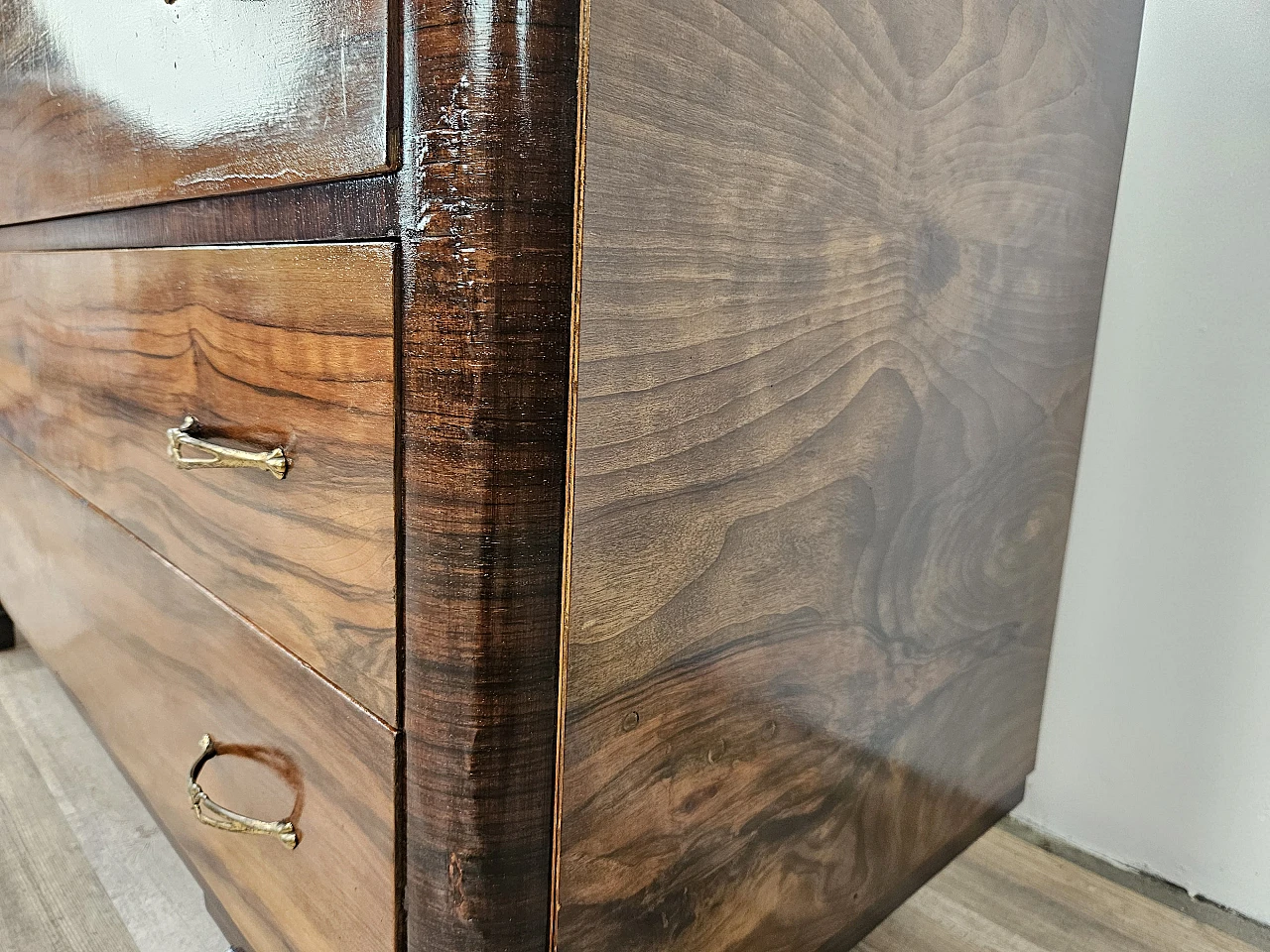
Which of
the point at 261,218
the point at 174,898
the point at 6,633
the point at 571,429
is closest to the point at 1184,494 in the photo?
the point at 571,429

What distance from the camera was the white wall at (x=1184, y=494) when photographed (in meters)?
0.66

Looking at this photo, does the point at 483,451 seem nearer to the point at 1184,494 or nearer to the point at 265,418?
the point at 265,418

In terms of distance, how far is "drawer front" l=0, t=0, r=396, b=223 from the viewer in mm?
353

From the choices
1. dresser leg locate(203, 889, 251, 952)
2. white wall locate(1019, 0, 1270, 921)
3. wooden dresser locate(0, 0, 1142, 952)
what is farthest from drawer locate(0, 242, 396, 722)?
white wall locate(1019, 0, 1270, 921)

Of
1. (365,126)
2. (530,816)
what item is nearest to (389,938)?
(530,816)

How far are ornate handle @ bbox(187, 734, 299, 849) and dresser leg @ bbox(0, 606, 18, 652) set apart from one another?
0.79 m

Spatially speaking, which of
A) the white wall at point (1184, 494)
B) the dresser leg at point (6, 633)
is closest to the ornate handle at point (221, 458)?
the white wall at point (1184, 494)

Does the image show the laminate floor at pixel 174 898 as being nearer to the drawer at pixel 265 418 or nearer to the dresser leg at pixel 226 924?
the dresser leg at pixel 226 924

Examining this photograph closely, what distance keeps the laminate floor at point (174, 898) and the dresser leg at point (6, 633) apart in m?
0.36

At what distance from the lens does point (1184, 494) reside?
703mm

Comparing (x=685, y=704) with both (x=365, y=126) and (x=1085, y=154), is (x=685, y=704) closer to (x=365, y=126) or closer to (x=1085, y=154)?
(x=365, y=126)

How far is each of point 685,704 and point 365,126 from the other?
0.29 m

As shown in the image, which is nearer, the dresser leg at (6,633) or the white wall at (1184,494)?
the white wall at (1184,494)

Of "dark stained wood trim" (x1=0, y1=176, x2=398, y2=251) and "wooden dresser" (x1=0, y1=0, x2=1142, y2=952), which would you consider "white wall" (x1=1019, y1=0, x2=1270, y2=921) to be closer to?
"wooden dresser" (x1=0, y1=0, x2=1142, y2=952)
